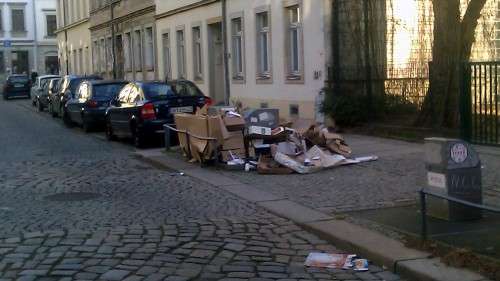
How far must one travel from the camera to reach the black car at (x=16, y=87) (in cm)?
5350

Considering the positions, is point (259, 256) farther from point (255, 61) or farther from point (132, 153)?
point (255, 61)

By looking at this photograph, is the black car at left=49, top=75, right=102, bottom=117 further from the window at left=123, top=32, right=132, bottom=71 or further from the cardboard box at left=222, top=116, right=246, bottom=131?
the cardboard box at left=222, top=116, right=246, bottom=131

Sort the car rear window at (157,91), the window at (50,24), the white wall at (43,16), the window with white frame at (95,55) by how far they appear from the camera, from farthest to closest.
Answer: the window at (50,24)
the white wall at (43,16)
the window with white frame at (95,55)
the car rear window at (157,91)

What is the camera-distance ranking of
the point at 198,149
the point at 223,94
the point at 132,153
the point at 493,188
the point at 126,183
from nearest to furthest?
1. the point at 493,188
2. the point at 126,183
3. the point at 198,149
4. the point at 132,153
5. the point at 223,94

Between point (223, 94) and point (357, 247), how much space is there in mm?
20796

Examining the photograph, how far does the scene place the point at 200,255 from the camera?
294 inches

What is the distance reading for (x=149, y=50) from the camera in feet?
118

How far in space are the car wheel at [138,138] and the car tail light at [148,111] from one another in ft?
1.28

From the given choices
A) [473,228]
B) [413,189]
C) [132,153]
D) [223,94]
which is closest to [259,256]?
[473,228]

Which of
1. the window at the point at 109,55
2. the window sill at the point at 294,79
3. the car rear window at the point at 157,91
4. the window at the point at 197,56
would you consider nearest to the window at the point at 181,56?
the window at the point at 197,56

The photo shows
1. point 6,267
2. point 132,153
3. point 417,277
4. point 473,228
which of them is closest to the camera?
point 417,277

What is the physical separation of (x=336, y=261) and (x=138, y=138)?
1117 cm

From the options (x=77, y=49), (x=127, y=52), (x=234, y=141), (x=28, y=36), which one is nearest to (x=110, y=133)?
(x=234, y=141)

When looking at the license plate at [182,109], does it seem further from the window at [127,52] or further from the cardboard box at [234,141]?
the window at [127,52]
